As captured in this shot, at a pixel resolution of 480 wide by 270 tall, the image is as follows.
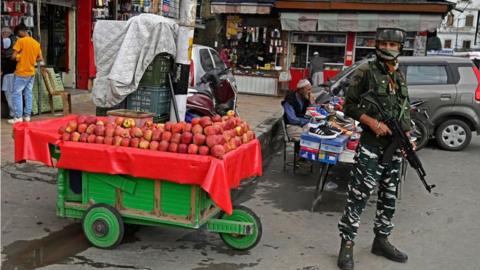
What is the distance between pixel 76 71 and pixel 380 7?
31.4 ft

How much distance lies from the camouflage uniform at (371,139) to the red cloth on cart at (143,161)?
39.1 inches

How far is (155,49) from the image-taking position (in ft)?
23.2

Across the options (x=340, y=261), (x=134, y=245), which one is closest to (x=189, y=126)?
(x=134, y=245)

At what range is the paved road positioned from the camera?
4.45m

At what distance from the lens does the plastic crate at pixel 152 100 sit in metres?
7.29

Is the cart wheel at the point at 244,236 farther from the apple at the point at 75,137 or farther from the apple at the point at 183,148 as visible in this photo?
Answer: the apple at the point at 75,137

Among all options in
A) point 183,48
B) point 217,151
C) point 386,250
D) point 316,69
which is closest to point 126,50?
point 183,48

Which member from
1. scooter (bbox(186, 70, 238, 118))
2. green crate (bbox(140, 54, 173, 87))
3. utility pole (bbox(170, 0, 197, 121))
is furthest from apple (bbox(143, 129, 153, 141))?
scooter (bbox(186, 70, 238, 118))

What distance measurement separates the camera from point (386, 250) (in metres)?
4.69

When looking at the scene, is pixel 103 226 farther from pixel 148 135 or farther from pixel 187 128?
pixel 187 128

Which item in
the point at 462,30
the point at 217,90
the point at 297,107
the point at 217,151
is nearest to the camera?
the point at 217,151

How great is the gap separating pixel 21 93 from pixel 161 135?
5764mm

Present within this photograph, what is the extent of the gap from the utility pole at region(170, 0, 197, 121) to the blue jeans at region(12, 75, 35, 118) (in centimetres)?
365

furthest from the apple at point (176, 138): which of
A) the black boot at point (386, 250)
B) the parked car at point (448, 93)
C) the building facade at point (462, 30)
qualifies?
the building facade at point (462, 30)
